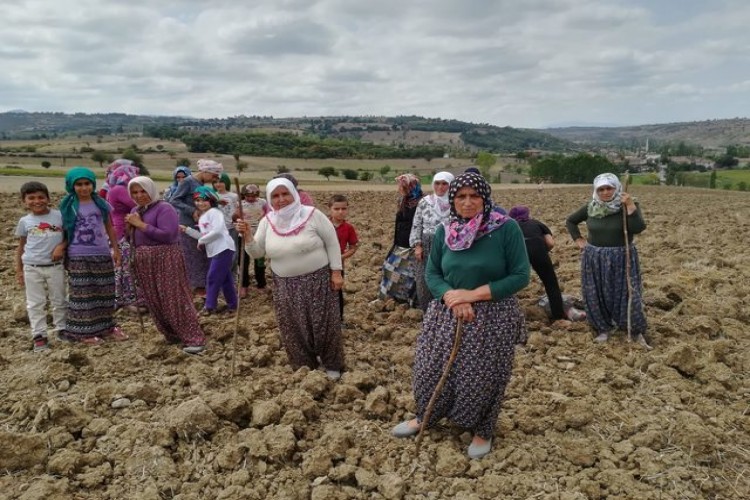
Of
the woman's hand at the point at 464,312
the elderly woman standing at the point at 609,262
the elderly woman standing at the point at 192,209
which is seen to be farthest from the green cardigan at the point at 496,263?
the elderly woman standing at the point at 192,209

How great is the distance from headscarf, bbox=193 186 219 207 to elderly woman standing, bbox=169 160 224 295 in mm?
379

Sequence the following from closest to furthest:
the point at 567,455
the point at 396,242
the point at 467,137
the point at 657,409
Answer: the point at 567,455, the point at 657,409, the point at 396,242, the point at 467,137

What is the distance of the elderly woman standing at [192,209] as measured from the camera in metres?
5.86

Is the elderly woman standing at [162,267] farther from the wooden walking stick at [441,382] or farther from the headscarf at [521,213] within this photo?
the headscarf at [521,213]

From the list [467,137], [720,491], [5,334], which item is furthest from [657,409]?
[467,137]

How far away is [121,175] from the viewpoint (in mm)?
5195

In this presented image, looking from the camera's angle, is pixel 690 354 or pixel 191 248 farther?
pixel 191 248

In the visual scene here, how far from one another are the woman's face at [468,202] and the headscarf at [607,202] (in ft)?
7.12

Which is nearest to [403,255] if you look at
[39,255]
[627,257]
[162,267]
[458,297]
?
[627,257]

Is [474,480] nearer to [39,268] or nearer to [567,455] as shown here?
[567,455]

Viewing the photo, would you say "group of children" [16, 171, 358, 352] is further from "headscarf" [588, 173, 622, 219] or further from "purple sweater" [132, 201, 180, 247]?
"headscarf" [588, 173, 622, 219]

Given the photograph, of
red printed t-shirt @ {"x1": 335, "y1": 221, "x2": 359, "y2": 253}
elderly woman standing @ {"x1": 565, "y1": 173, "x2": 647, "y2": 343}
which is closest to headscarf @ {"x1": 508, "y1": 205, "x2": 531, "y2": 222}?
elderly woman standing @ {"x1": 565, "y1": 173, "x2": 647, "y2": 343}

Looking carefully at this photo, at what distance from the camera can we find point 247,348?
4598 mm

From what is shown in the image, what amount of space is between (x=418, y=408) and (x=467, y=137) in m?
135
